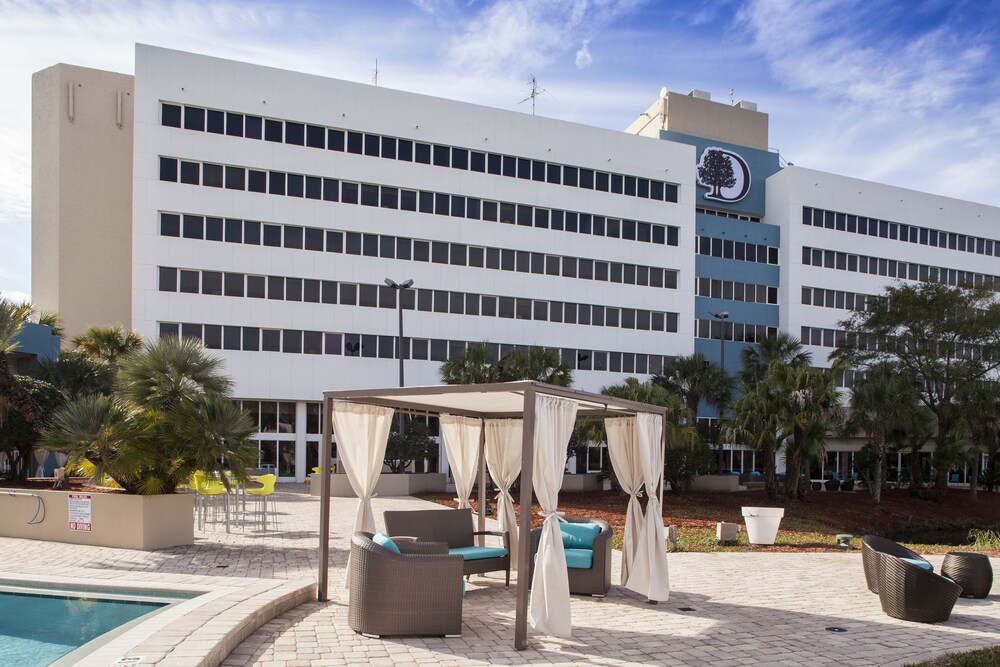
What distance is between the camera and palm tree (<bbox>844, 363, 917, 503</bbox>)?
33281mm

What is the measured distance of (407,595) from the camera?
25.6ft

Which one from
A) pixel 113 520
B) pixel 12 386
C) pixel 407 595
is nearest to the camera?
pixel 407 595

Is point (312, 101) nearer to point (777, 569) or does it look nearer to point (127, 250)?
point (127, 250)

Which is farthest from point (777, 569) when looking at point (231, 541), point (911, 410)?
point (911, 410)

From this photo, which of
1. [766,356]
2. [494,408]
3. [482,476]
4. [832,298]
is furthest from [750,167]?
[494,408]

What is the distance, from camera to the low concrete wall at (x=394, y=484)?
2667 cm

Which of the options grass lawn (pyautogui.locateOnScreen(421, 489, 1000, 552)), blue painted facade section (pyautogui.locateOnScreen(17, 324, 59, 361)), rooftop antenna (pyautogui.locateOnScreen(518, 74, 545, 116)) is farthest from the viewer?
rooftop antenna (pyautogui.locateOnScreen(518, 74, 545, 116))

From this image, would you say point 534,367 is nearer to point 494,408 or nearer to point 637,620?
point 494,408

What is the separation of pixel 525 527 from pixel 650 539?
2.93 meters

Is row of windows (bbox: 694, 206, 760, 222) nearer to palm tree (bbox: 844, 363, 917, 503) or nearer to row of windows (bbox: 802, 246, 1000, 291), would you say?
row of windows (bbox: 802, 246, 1000, 291)

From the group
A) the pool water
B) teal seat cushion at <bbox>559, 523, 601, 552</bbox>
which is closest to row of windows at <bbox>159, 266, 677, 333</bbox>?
the pool water

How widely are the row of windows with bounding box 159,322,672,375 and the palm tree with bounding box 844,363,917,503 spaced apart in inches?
481

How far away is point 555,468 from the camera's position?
26.6ft

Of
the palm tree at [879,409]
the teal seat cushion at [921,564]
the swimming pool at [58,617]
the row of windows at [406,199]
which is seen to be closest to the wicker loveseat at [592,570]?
the teal seat cushion at [921,564]
